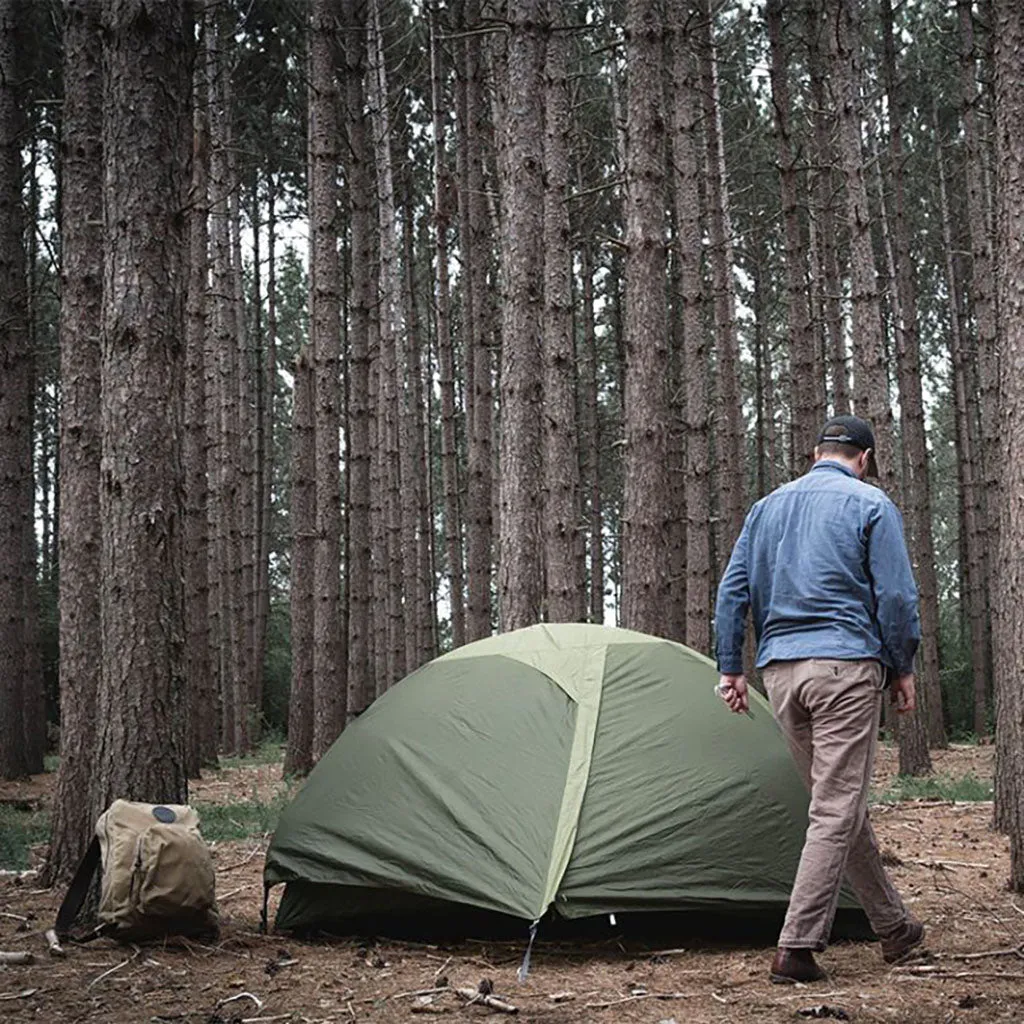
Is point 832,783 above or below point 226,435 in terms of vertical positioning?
below

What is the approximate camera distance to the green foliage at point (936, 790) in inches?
409

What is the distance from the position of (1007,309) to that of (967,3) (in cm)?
A: 748

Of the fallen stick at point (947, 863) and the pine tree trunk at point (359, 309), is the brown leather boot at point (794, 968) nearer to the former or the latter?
the fallen stick at point (947, 863)

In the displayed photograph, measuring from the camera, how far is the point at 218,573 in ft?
59.9

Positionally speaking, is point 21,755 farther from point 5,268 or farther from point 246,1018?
point 246,1018

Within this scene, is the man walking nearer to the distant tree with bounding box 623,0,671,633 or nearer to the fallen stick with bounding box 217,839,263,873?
the fallen stick with bounding box 217,839,263,873

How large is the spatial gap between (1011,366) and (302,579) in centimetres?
840

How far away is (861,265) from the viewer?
1198 centimetres

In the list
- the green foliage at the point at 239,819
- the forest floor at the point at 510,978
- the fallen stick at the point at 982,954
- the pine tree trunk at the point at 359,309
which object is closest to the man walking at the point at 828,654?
the fallen stick at the point at 982,954

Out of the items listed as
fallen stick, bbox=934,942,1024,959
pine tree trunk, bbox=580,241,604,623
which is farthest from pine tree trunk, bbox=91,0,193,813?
pine tree trunk, bbox=580,241,604,623

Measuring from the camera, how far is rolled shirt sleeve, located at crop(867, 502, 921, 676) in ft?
15.4

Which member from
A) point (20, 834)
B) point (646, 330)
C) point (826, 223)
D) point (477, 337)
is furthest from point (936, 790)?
point (826, 223)

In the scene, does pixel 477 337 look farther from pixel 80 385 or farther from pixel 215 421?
pixel 80 385

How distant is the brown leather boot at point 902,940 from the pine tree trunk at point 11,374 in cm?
973
